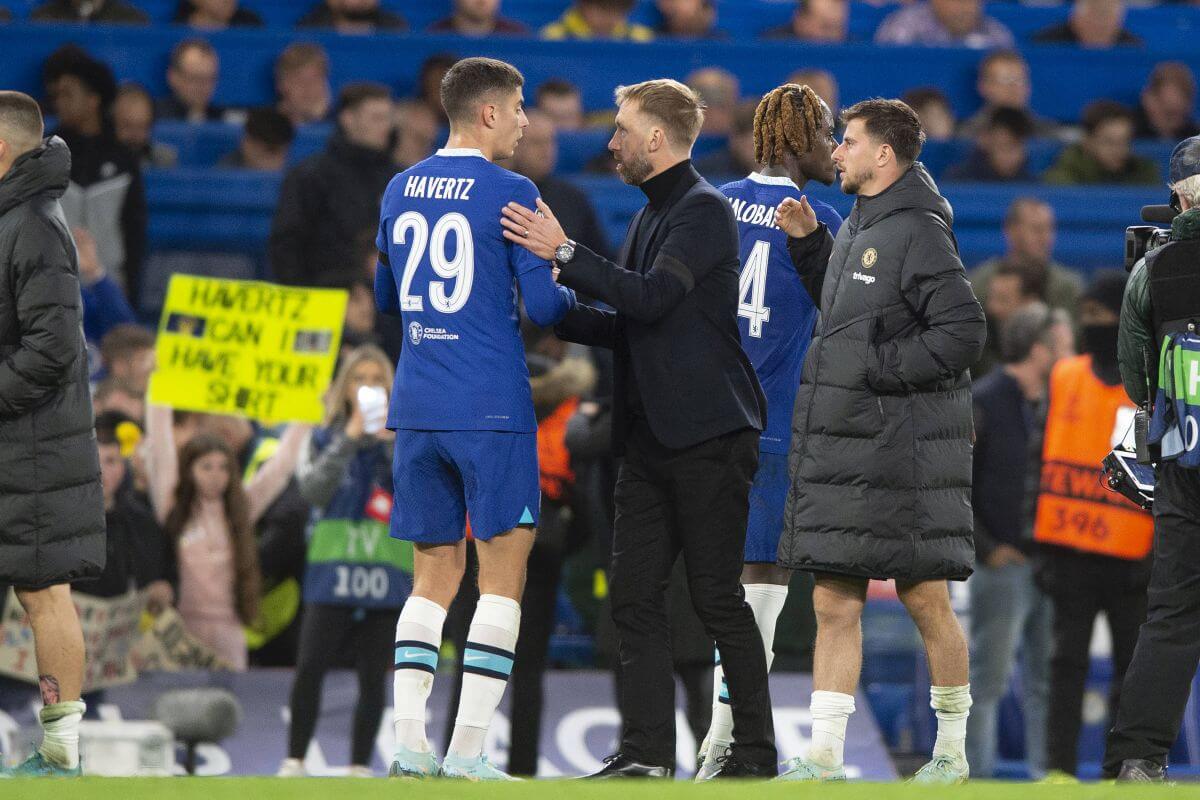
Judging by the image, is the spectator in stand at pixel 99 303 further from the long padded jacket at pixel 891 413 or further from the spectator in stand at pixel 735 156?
the long padded jacket at pixel 891 413

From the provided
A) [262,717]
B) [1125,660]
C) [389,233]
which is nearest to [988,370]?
[1125,660]

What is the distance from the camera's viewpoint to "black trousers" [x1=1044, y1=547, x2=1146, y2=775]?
8531 millimetres

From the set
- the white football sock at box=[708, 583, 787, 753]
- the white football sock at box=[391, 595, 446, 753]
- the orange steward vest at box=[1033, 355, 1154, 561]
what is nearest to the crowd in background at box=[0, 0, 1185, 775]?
the orange steward vest at box=[1033, 355, 1154, 561]

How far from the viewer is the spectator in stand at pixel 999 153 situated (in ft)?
39.6

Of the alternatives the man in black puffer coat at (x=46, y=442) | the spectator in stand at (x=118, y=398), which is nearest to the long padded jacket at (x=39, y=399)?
the man in black puffer coat at (x=46, y=442)

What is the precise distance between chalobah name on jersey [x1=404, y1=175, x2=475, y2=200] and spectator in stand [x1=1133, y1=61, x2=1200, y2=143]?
8310mm

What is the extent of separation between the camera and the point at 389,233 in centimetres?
587

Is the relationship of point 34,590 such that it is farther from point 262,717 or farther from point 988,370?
point 988,370

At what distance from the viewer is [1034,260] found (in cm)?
1069

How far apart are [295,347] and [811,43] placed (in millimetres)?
5072

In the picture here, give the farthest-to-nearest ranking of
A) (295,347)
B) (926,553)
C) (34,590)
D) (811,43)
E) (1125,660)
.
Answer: (811,43)
(295,347)
(1125,660)
(34,590)
(926,553)

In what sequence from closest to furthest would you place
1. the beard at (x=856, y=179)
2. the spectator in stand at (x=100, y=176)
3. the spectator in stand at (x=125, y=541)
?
the beard at (x=856, y=179), the spectator in stand at (x=125, y=541), the spectator in stand at (x=100, y=176)

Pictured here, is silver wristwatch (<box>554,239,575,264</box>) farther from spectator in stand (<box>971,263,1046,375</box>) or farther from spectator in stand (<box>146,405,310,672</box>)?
spectator in stand (<box>971,263,1046,375</box>)

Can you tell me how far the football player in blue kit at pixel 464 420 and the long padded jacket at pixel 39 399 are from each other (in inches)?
46.7
